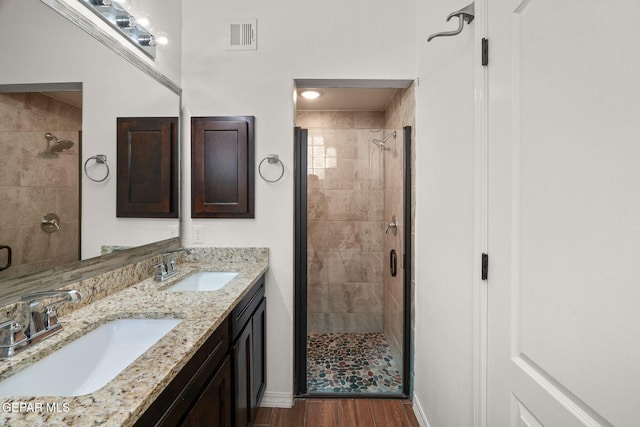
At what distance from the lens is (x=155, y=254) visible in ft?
6.24

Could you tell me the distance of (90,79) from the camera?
4.46ft

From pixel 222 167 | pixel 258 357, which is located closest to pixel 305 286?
pixel 258 357

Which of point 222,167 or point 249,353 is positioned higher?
point 222,167

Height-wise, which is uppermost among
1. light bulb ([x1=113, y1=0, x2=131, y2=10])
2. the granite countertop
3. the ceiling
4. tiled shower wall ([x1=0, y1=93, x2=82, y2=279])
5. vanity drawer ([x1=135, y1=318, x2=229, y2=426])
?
the ceiling

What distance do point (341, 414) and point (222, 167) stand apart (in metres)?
1.79

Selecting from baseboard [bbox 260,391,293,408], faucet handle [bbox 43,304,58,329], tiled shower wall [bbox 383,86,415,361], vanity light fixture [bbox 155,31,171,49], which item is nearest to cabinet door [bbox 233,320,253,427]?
baseboard [bbox 260,391,293,408]

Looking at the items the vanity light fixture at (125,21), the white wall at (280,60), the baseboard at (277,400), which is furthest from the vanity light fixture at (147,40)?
the baseboard at (277,400)

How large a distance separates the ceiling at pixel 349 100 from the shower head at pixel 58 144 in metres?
1.99

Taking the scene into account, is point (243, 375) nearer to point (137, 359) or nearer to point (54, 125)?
point (137, 359)

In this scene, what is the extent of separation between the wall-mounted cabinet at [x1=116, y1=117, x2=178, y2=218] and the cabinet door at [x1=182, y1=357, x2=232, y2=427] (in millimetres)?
930

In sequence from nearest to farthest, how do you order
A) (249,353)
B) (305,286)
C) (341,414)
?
(249,353) → (341,414) → (305,286)

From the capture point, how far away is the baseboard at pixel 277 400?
6.97 feet

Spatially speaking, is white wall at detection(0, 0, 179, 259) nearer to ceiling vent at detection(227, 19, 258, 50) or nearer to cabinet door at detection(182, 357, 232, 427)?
ceiling vent at detection(227, 19, 258, 50)

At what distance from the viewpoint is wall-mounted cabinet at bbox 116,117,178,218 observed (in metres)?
1.60
